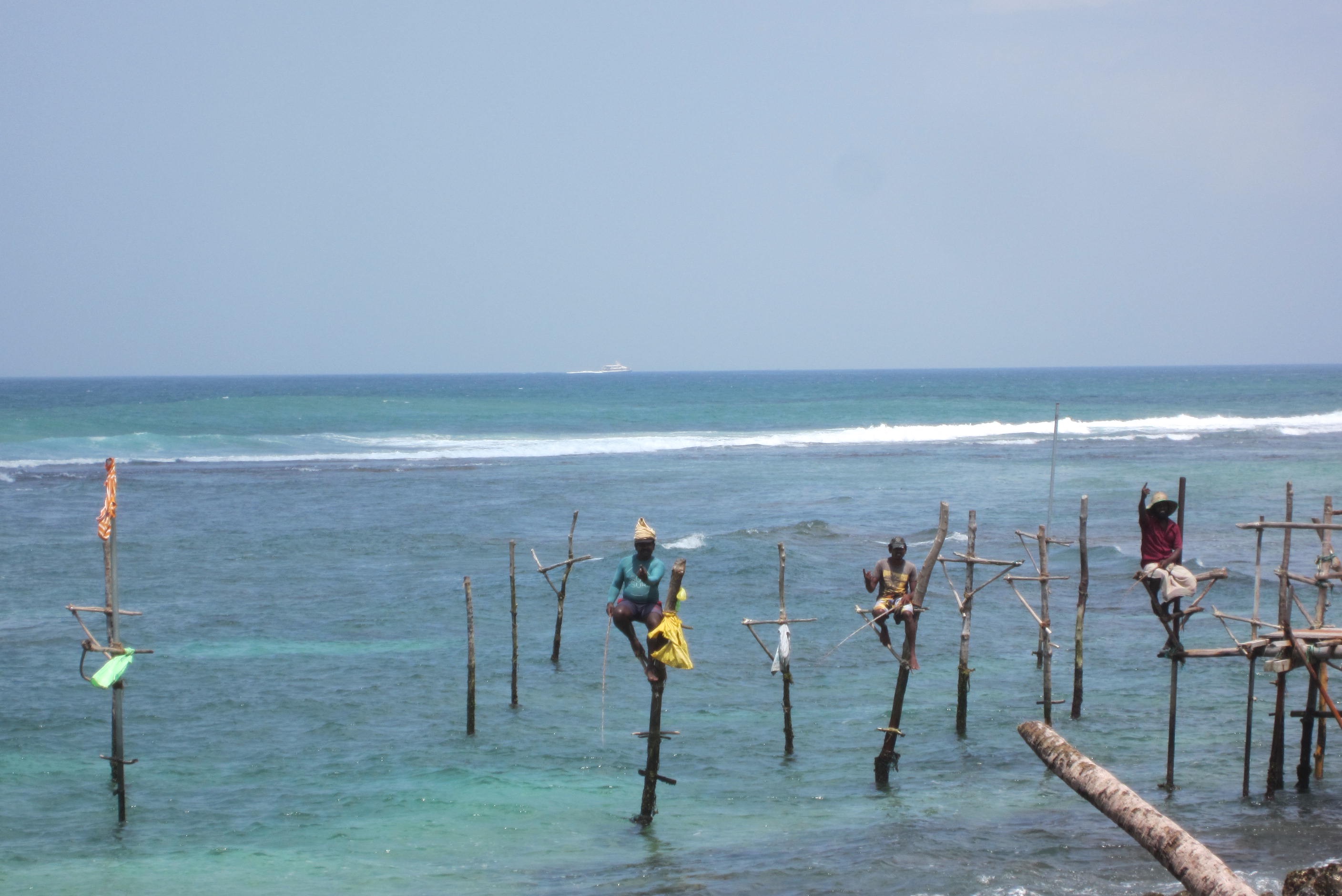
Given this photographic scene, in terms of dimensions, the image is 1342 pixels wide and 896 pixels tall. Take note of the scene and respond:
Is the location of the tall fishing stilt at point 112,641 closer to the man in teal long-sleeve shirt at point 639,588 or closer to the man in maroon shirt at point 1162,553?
the man in teal long-sleeve shirt at point 639,588

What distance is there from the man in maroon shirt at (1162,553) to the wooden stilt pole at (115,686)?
8782 mm

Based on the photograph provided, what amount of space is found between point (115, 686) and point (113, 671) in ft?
1.19

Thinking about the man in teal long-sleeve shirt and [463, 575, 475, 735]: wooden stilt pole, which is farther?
[463, 575, 475, 735]: wooden stilt pole

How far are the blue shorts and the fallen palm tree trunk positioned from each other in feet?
14.3

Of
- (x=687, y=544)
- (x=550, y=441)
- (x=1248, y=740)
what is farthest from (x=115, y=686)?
(x=550, y=441)

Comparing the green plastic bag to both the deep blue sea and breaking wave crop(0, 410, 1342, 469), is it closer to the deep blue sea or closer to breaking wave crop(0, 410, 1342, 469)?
the deep blue sea

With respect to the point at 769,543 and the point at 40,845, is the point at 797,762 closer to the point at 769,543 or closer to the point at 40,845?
the point at 40,845

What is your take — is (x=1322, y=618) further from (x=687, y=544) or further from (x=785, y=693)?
(x=687, y=544)

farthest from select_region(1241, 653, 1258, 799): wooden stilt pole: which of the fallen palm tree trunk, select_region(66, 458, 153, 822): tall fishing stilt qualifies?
select_region(66, 458, 153, 822): tall fishing stilt

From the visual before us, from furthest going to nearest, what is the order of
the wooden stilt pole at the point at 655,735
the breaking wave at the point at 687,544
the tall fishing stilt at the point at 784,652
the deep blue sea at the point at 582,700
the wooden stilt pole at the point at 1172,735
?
the breaking wave at the point at 687,544, the tall fishing stilt at the point at 784,652, the wooden stilt pole at the point at 1172,735, the deep blue sea at the point at 582,700, the wooden stilt pole at the point at 655,735

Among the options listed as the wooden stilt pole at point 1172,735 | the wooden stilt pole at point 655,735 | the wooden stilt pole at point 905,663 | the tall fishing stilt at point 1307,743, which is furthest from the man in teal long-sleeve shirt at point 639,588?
the tall fishing stilt at point 1307,743

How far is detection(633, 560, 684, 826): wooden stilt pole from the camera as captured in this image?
9617 mm

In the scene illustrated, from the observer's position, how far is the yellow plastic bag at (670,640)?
9.63m

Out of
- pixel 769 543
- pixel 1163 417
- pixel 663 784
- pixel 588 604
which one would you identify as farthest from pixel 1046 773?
pixel 1163 417
